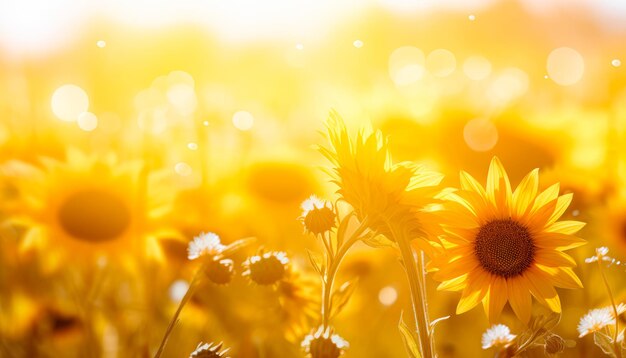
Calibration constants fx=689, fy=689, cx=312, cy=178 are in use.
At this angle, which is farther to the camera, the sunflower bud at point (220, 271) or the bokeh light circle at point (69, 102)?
the bokeh light circle at point (69, 102)

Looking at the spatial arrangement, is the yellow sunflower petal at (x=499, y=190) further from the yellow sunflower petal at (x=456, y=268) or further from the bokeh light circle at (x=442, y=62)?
the bokeh light circle at (x=442, y=62)

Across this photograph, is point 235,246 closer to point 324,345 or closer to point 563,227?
point 324,345

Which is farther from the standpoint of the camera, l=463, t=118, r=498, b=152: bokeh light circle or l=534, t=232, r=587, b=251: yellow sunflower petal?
l=463, t=118, r=498, b=152: bokeh light circle

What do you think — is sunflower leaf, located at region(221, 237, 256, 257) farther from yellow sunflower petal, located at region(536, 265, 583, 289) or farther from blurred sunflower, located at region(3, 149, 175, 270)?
blurred sunflower, located at region(3, 149, 175, 270)

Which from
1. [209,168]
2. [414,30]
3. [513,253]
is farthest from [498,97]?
[513,253]

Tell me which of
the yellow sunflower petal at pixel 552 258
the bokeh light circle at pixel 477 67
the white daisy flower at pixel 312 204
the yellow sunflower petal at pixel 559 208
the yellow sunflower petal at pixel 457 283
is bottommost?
the yellow sunflower petal at pixel 552 258

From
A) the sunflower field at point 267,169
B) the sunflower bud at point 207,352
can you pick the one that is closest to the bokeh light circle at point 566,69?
the sunflower field at point 267,169

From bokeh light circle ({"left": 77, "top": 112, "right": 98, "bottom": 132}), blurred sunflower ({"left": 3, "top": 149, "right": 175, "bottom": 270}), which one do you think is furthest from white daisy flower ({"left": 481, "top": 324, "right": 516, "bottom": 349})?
bokeh light circle ({"left": 77, "top": 112, "right": 98, "bottom": 132})
